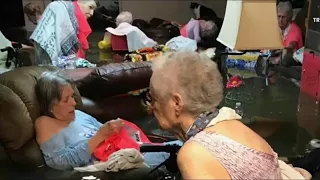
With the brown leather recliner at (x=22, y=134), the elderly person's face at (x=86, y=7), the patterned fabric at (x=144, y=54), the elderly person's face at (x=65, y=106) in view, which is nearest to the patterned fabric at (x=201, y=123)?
the brown leather recliner at (x=22, y=134)

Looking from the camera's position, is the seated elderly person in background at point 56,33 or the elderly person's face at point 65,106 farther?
the seated elderly person in background at point 56,33

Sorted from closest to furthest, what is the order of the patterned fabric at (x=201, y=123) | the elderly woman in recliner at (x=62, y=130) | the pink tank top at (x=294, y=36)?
the patterned fabric at (x=201, y=123), the elderly woman in recliner at (x=62, y=130), the pink tank top at (x=294, y=36)

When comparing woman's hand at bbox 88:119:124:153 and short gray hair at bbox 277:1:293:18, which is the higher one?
short gray hair at bbox 277:1:293:18

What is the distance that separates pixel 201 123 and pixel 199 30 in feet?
14.8

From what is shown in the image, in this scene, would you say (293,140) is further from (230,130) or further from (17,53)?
(17,53)

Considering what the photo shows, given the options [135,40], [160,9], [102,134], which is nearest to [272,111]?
[102,134]

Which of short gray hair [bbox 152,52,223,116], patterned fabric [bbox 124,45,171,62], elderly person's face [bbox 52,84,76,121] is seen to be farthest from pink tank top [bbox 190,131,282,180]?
patterned fabric [bbox 124,45,171,62]

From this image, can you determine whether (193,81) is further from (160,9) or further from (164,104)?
(160,9)

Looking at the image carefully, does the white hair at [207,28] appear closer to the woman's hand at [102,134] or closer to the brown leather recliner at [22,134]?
the brown leather recliner at [22,134]

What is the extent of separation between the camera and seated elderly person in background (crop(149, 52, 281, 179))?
1.22 m

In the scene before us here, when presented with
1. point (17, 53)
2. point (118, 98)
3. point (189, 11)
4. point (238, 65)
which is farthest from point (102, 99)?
point (189, 11)

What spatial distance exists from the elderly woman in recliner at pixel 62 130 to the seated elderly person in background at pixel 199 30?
12.5 feet

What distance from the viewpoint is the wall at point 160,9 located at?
738 centimetres

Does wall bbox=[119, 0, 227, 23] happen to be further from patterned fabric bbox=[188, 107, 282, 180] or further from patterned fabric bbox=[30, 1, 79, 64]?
patterned fabric bbox=[188, 107, 282, 180]
